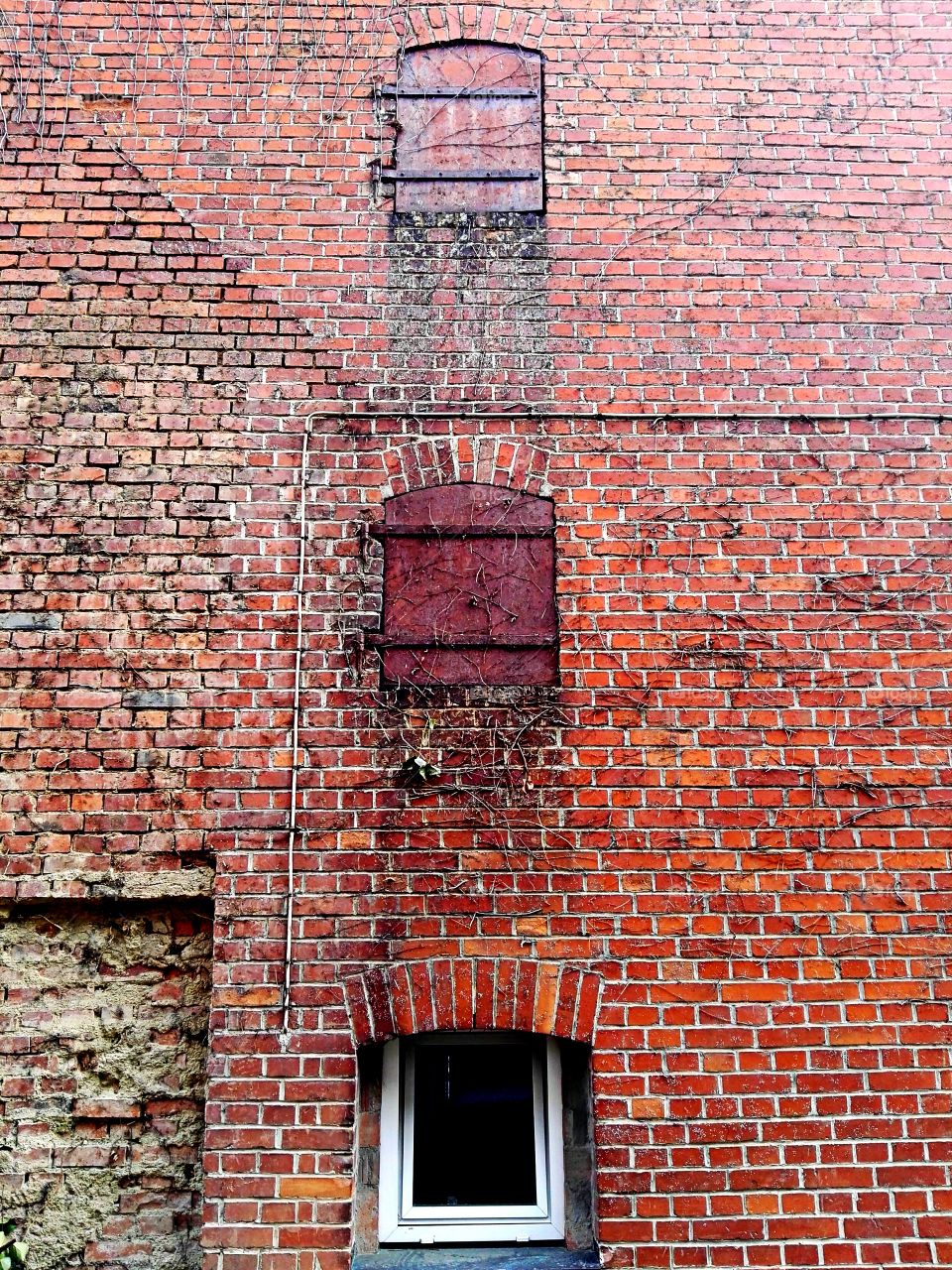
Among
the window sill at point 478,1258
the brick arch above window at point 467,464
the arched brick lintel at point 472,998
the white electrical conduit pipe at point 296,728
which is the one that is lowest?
the window sill at point 478,1258

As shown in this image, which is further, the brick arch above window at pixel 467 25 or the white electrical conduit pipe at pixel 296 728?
the brick arch above window at pixel 467 25

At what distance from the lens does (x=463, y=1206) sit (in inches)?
142

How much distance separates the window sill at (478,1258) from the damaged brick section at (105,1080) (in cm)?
69

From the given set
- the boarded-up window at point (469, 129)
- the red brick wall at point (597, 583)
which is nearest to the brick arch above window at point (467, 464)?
the red brick wall at point (597, 583)

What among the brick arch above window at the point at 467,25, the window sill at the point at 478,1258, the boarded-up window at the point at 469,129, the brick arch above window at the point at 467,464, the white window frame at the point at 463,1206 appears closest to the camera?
the window sill at the point at 478,1258

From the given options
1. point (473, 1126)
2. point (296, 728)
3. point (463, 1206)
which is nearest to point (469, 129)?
point (296, 728)

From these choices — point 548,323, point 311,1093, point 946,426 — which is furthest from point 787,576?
point 311,1093

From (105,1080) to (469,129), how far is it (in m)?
4.38

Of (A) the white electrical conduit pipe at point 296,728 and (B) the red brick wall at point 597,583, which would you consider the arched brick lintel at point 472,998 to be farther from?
(A) the white electrical conduit pipe at point 296,728

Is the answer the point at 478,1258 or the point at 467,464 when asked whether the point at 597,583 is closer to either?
the point at 467,464

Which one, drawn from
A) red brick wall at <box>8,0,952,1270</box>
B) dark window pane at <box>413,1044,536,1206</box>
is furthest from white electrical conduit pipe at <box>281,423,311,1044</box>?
dark window pane at <box>413,1044,536,1206</box>

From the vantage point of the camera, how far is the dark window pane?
3621 millimetres

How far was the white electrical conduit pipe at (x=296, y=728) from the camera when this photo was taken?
11.4ft

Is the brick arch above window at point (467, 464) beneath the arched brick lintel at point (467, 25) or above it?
beneath
